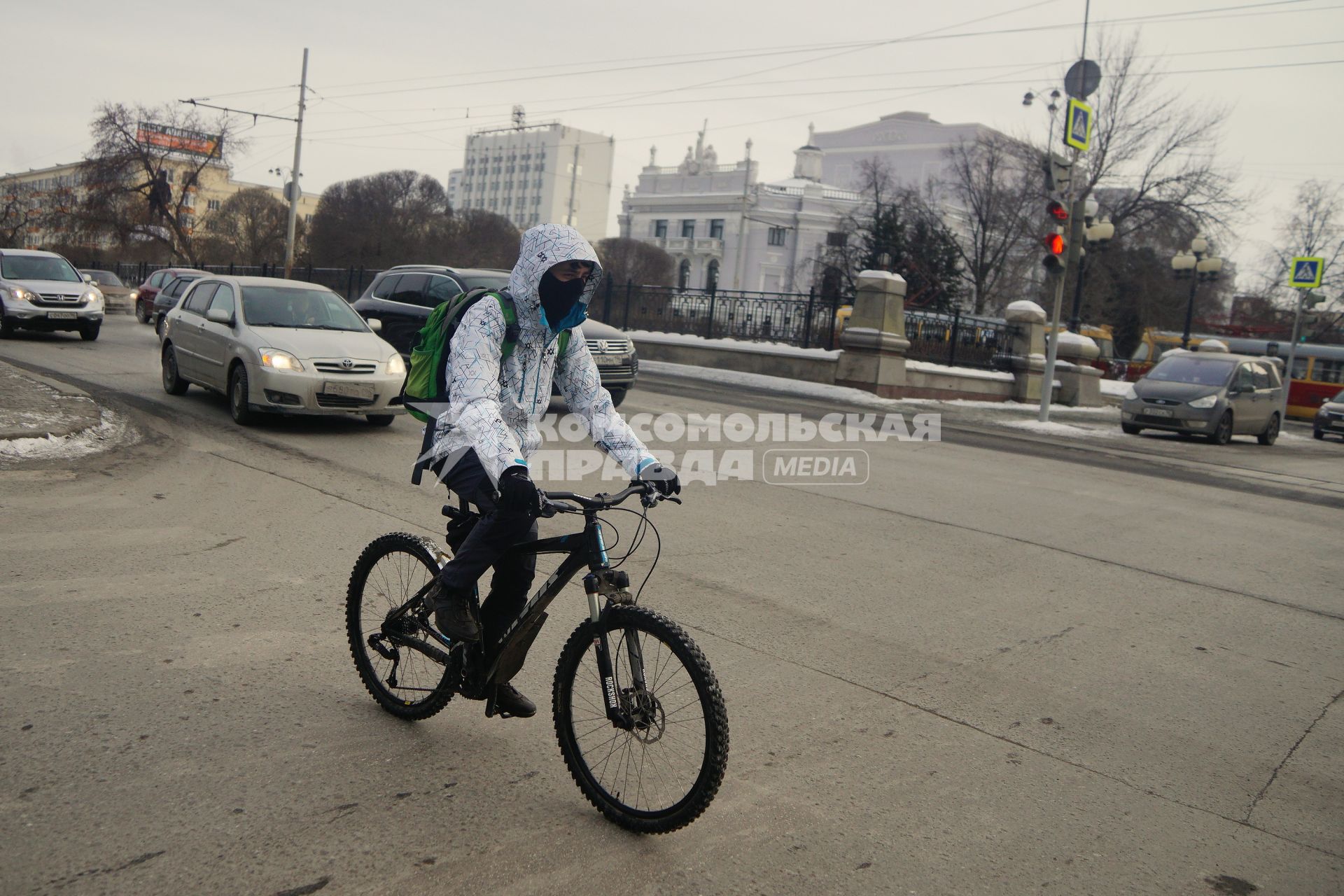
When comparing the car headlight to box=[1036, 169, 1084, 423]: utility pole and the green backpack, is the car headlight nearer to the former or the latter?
the green backpack

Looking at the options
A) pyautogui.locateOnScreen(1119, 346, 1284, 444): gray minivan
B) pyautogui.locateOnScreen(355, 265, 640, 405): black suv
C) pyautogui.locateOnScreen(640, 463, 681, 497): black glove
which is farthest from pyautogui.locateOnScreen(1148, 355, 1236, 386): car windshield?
pyautogui.locateOnScreen(640, 463, 681, 497): black glove

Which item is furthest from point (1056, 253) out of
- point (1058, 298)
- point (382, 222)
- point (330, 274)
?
point (382, 222)

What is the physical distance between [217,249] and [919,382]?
60.3 meters

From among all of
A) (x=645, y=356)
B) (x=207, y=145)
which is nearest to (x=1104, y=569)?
(x=645, y=356)

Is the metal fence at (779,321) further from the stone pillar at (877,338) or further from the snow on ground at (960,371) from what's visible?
the stone pillar at (877,338)

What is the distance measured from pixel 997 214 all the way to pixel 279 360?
40935 mm

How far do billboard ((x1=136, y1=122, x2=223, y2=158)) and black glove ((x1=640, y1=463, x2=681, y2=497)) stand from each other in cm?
5681

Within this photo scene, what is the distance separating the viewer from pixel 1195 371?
20.4 m

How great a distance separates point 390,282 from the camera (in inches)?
656

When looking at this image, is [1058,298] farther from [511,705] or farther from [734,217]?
[734,217]

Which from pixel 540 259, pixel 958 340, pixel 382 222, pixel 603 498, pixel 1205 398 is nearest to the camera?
pixel 603 498

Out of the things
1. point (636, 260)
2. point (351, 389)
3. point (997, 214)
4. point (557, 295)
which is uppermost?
point (997, 214)

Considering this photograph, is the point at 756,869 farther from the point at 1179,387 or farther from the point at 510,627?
the point at 1179,387

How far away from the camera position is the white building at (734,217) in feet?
289
